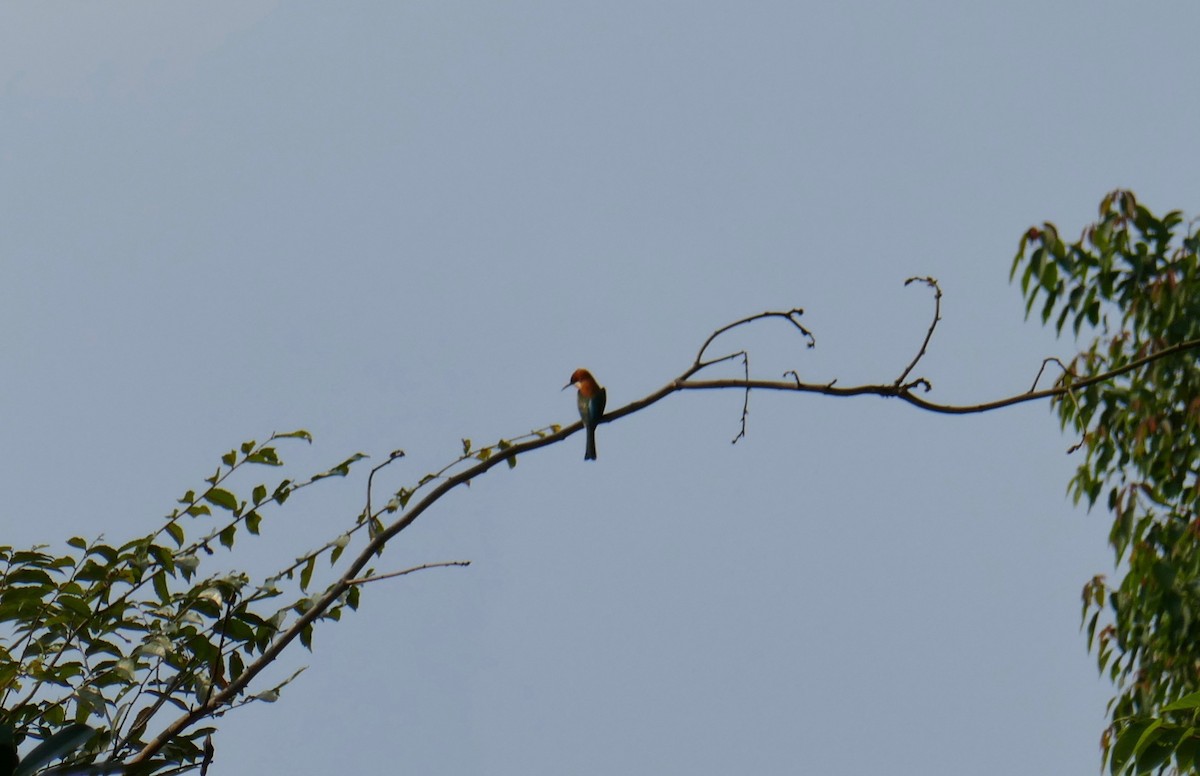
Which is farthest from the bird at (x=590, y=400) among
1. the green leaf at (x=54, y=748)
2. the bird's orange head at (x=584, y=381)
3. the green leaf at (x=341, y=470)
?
the green leaf at (x=54, y=748)

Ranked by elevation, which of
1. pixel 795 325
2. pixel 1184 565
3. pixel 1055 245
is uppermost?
pixel 1055 245

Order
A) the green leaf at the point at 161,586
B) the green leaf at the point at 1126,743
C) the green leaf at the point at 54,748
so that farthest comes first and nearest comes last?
1. the green leaf at the point at 161,586
2. the green leaf at the point at 1126,743
3. the green leaf at the point at 54,748

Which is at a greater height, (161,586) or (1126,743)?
(161,586)

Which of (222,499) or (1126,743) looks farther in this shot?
(222,499)

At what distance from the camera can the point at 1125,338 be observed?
283 inches

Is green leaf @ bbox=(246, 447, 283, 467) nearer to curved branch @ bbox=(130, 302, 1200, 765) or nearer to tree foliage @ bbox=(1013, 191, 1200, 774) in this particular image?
curved branch @ bbox=(130, 302, 1200, 765)

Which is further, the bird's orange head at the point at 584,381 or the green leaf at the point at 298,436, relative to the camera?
the bird's orange head at the point at 584,381

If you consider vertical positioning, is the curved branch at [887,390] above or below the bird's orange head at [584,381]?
below

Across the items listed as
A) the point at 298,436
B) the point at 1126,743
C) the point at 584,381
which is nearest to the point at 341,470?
the point at 298,436

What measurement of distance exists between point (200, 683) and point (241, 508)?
73 cm

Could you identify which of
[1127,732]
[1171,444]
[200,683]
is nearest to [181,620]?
[200,683]

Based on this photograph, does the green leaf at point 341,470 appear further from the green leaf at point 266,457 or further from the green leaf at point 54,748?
the green leaf at point 54,748

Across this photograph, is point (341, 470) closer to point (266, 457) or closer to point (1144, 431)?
point (266, 457)

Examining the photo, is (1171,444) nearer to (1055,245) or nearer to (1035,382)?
(1055,245)
